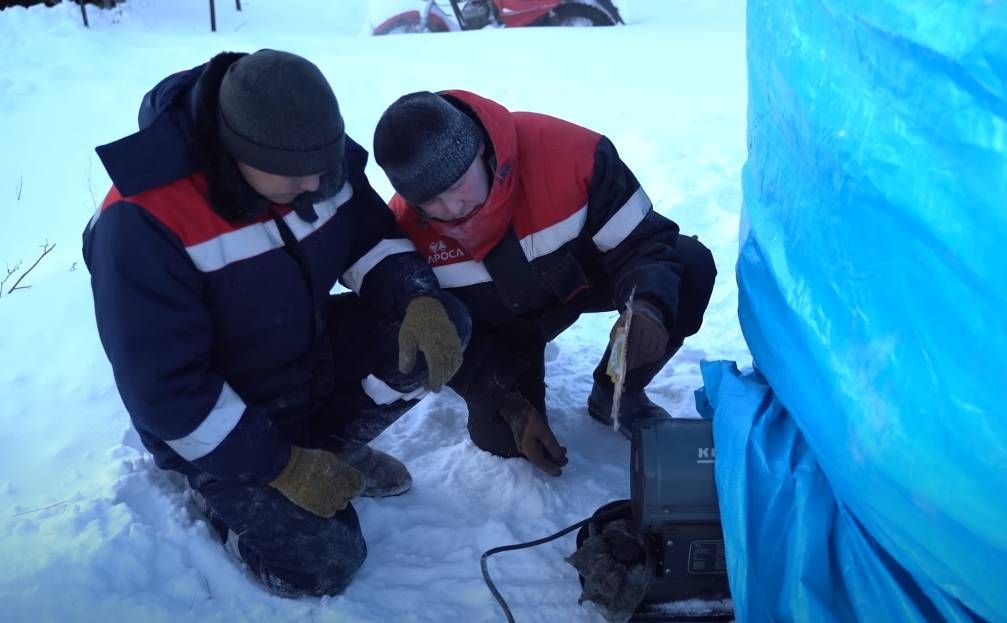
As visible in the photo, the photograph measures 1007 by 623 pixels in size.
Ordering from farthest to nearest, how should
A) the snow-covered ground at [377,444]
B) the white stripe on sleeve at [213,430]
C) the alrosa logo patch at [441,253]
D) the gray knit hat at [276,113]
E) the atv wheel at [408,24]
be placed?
the atv wheel at [408,24] → the alrosa logo patch at [441,253] → the snow-covered ground at [377,444] → the white stripe on sleeve at [213,430] → the gray knit hat at [276,113]

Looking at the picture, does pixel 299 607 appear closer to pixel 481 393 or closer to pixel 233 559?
pixel 233 559

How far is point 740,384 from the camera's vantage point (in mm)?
1777

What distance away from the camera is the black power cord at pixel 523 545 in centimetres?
185

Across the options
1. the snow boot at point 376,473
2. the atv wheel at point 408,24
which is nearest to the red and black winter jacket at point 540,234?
the snow boot at point 376,473

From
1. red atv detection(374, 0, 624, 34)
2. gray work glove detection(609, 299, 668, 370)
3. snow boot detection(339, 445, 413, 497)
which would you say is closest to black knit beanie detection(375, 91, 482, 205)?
gray work glove detection(609, 299, 668, 370)

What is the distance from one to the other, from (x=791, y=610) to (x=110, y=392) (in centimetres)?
190

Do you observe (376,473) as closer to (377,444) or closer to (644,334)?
(377,444)

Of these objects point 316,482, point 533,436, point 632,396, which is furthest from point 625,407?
point 316,482

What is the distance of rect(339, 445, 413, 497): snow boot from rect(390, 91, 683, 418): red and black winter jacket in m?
0.30

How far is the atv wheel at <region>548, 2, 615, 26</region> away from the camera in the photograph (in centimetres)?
901

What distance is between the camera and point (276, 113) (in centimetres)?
155

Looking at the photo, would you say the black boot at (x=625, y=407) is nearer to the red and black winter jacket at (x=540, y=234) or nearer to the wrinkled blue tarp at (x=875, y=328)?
the red and black winter jacket at (x=540, y=234)

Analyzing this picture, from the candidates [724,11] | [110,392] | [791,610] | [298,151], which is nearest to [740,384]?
[791,610]

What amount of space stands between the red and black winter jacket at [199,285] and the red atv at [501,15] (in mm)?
7785
